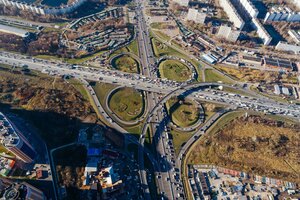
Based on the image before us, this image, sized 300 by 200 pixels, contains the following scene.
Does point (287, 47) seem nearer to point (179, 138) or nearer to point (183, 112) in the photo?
point (183, 112)

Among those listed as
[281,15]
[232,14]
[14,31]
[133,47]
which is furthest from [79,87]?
[281,15]

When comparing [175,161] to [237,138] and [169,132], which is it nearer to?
[169,132]

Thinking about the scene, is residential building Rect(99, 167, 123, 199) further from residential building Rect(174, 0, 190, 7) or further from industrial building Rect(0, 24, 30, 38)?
residential building Rect(174, 0, 190, 7)

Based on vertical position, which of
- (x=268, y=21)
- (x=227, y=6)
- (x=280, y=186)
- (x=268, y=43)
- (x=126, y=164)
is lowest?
(x=280, y=186)

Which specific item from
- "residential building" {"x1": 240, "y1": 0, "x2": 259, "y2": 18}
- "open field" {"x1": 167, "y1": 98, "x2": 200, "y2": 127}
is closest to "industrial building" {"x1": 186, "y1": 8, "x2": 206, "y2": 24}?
"residential building" {"x1": 240, "y1": 0, "x2": 259, "y2": 18}

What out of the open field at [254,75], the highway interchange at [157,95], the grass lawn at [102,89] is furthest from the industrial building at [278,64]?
the grass lawn at [102,89]

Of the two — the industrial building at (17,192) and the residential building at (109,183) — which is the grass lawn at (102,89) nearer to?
the residential building at (109,183)

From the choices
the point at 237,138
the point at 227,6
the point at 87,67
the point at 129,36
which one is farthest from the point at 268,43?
the point at 87,67
